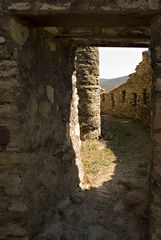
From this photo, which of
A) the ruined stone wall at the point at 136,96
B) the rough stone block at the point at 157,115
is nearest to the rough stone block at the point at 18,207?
the rough stone block at the point at 157,115

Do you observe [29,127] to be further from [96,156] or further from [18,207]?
[96,156]

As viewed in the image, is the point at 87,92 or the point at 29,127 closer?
the point at 29,127

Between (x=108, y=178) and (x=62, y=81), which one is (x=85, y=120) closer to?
(x=108, y=178)

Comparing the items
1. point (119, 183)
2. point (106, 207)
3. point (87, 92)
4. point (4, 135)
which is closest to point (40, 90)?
point (4, 135)

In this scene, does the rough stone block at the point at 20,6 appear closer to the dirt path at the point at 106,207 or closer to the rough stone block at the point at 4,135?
the rough stone block at the point at 4,135

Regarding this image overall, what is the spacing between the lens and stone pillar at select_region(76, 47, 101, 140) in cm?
955

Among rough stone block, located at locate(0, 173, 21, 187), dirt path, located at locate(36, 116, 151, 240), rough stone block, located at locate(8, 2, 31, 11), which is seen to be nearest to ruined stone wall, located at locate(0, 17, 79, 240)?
rough stone block, located at locate(0, 173, 21, 187)

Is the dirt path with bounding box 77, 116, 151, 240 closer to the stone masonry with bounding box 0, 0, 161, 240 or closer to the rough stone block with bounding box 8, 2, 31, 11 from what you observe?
the stone masonry with bounding box 0, 0, 161, 240

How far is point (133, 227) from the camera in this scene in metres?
3.70

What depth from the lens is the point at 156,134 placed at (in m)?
2.98

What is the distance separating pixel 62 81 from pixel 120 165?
10.0 ft

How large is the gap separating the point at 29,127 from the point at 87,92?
6.42 meters

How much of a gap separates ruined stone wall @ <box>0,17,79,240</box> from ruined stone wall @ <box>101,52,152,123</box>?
26.4 feet

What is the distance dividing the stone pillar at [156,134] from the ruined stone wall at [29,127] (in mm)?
1172
